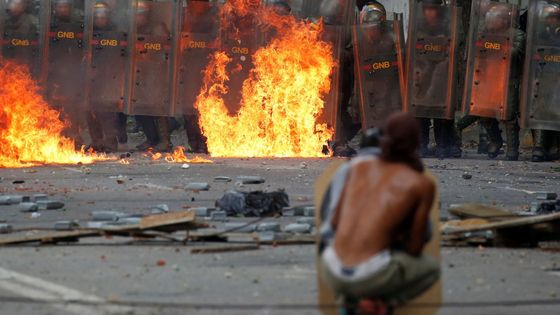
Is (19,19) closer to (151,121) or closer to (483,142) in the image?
(151,121)

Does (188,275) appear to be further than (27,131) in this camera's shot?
No

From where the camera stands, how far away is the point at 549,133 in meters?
23.5

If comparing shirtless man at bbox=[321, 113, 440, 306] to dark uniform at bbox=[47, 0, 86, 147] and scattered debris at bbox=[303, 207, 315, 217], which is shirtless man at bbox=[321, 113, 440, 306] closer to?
scattered debris at bbox=[303, 207, 315, 217]

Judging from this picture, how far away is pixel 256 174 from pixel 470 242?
7.40 metres

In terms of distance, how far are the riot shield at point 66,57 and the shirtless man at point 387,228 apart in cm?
1844

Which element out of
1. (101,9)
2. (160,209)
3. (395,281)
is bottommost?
(160,209)

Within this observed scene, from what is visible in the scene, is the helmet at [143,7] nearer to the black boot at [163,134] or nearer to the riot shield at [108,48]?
the riot shield at [108,48]

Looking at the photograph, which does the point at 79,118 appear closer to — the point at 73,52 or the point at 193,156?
the point at 73,52

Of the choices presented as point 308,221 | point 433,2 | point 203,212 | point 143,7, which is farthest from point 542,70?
point 308,221

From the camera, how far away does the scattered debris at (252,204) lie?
1342 centimetres

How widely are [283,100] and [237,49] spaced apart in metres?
1.32

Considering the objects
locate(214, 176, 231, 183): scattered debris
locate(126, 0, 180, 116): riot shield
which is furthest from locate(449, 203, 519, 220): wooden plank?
locate(126, 0, 180, 116): riot shield

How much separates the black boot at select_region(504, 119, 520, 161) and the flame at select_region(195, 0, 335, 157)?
2674mm

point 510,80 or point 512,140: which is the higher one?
point 510,80
